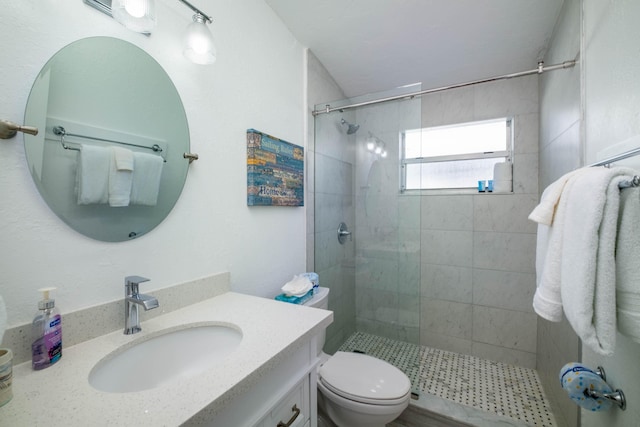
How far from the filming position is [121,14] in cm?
74

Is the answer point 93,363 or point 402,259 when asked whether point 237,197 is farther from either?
point 402,259

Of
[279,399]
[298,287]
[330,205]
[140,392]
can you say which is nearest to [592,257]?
[279,399]

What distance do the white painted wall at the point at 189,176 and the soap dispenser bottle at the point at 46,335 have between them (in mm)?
64

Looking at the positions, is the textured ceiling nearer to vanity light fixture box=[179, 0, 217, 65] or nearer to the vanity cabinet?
vanity light fixture box=[179, 0, 217, 65]

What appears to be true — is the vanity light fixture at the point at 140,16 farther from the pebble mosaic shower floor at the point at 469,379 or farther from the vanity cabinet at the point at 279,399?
the pebble mosaic shower floor at the point at 469,379

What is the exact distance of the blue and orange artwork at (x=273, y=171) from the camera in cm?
133

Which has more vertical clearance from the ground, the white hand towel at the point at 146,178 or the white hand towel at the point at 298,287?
the white hand towel at the point at 146,178

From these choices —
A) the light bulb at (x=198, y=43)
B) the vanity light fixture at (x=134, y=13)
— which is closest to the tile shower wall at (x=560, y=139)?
the light bulb at (x=198, y=43)

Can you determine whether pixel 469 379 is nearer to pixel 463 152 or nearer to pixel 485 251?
pixel 485 251

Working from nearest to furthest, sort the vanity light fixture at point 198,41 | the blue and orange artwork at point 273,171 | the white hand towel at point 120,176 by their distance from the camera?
the white hand towel at point 120,176 → the vanity light fixture at point 198,41 → the blue and orange artwork at point 273,171

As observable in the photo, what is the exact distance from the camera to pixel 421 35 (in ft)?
5.50

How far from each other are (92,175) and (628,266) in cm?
138

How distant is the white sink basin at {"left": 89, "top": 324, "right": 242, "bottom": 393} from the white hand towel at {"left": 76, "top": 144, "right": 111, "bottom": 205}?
44 centimetres

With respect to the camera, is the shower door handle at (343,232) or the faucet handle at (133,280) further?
the shower door handle at (343,232)
